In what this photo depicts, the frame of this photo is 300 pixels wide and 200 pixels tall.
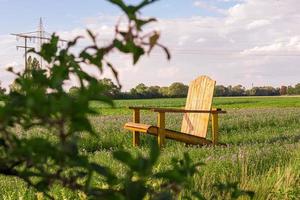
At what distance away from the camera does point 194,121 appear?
966cm

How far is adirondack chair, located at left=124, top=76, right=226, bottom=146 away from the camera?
8.54 metres

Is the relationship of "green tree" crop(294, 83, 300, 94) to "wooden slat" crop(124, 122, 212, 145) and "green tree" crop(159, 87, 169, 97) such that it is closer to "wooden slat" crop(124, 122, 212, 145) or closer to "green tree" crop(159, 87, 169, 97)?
"green tree" crop(159, 87, 169, 97)

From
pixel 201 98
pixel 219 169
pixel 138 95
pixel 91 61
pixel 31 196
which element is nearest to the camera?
pixel 91 61

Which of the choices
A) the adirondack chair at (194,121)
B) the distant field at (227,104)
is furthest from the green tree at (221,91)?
the adirondack chair at (194,121)

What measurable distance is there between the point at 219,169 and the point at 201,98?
5103 millimetres

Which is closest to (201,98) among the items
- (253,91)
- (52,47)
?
(52,47)

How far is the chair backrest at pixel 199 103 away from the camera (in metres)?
9.42

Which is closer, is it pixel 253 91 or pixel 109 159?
pixel 109 159

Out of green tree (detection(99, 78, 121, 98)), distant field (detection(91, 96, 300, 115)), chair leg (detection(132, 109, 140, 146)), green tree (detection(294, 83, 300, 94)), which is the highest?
A: green tree (detection(294, 83, 300, 94))

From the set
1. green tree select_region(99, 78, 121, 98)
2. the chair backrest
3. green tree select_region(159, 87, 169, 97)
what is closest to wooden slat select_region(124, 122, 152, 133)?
the chair backrest

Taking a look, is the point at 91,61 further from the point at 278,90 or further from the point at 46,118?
the point at 278,90

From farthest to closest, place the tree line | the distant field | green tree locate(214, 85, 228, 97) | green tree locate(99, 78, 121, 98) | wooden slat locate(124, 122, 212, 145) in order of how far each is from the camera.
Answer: green tree locate(214, 85, 228, 97) → the tree line → the distant field → wooden slat locate(124, 122, 212, 145) → green tree locate(99, 78, 121, 98)

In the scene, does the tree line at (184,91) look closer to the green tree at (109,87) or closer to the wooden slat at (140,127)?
the wooden slat at (140,127)

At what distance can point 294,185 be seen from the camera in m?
4.07
